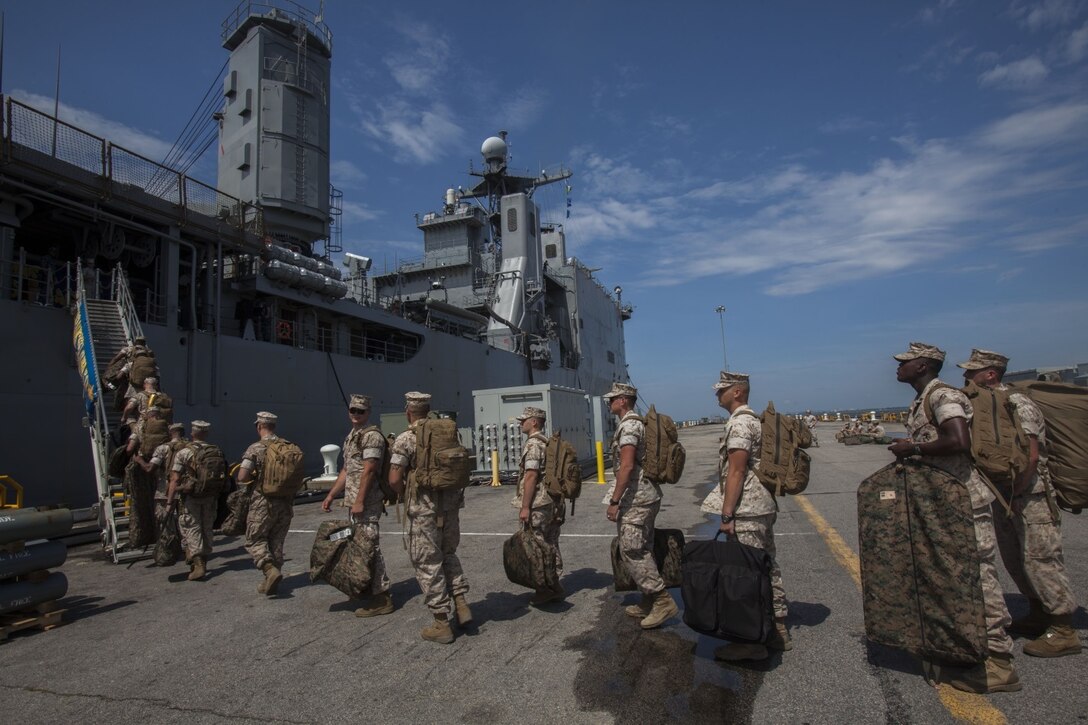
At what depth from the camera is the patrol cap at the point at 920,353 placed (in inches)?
117

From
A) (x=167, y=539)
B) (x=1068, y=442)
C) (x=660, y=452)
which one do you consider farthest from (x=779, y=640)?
(x=167, y=539)

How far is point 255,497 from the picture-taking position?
5.15 metres

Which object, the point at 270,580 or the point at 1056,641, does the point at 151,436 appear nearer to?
the point at 270,580

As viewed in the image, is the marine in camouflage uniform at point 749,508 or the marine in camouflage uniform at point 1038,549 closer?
the marine in camouflage uniform at point 1038,549

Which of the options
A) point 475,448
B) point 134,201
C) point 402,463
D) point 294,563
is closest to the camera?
point 402,463

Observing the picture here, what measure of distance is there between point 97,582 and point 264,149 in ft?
43.0

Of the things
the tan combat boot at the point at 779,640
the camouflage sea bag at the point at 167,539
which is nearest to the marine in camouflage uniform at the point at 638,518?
the tan combat boot at the point at 779,640

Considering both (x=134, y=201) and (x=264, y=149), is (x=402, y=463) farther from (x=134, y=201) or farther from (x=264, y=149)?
(x=264, y=149)

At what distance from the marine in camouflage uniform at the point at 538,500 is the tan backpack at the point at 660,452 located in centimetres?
87

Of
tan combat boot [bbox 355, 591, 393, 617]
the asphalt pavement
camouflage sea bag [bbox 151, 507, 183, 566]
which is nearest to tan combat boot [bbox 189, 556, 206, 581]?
the asphalt pavement

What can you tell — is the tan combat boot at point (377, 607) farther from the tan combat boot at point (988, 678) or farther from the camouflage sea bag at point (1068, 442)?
the camouflage sea bag at point (1068, 442)

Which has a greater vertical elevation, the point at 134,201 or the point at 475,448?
the point at 134,201

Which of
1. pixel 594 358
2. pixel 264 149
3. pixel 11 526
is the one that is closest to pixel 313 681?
pixel 11 526

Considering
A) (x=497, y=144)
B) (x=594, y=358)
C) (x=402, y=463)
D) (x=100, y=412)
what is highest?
(x=497, y=144)
